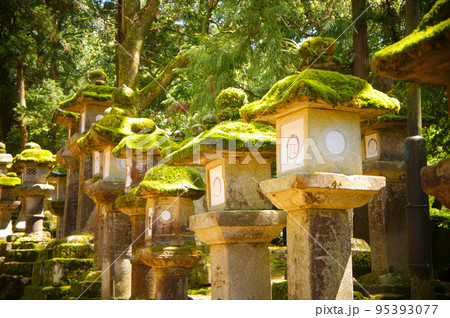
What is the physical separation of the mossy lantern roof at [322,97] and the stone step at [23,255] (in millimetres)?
10756

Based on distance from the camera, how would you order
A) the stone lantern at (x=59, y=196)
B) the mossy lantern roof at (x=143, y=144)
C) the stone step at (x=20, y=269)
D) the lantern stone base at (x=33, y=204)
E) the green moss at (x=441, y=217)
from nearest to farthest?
the mossy lantern roof at (x=143, y=144)
the green moss at (x=441, y=217)
the stone step at (x=20, y=269)
the stone lantern at (x=59, y=196)
the lantern stone base at (x=33, y=204)

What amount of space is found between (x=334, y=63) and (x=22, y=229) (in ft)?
48.3

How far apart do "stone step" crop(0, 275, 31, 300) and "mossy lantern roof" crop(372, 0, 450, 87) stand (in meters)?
12.2

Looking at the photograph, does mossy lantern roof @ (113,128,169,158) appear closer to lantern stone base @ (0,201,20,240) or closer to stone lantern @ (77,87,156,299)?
stone lantern @ (77,87,156,299)

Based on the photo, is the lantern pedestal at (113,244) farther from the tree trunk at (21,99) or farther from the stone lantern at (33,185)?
the tree trunk at (21,99)

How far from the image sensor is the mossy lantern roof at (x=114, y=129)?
8781 mm

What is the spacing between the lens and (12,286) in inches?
518

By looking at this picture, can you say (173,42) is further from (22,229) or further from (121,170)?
(121,170)

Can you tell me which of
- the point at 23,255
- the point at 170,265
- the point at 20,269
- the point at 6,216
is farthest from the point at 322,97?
the point at 6,216

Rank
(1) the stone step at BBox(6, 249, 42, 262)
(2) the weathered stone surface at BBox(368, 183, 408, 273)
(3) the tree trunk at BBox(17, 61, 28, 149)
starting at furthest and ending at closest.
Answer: (3) the tree trunk at BBox(17, 61, 28, 149) < (1) the stone step at BBox(6, 249, 42, 262) < (2) the weathered stone surface at BBox(368, 183, 408, 273)

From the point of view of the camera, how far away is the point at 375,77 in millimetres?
9844

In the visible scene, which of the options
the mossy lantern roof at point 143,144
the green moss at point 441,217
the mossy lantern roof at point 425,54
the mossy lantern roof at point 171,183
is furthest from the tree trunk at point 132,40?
the mossy lantern roof at point 425,54

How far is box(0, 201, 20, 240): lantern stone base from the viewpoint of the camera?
17.7 m

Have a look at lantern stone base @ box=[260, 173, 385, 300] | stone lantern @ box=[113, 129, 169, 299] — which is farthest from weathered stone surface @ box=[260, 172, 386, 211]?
stone lantern @ box=[113, 129, 169, 299]
